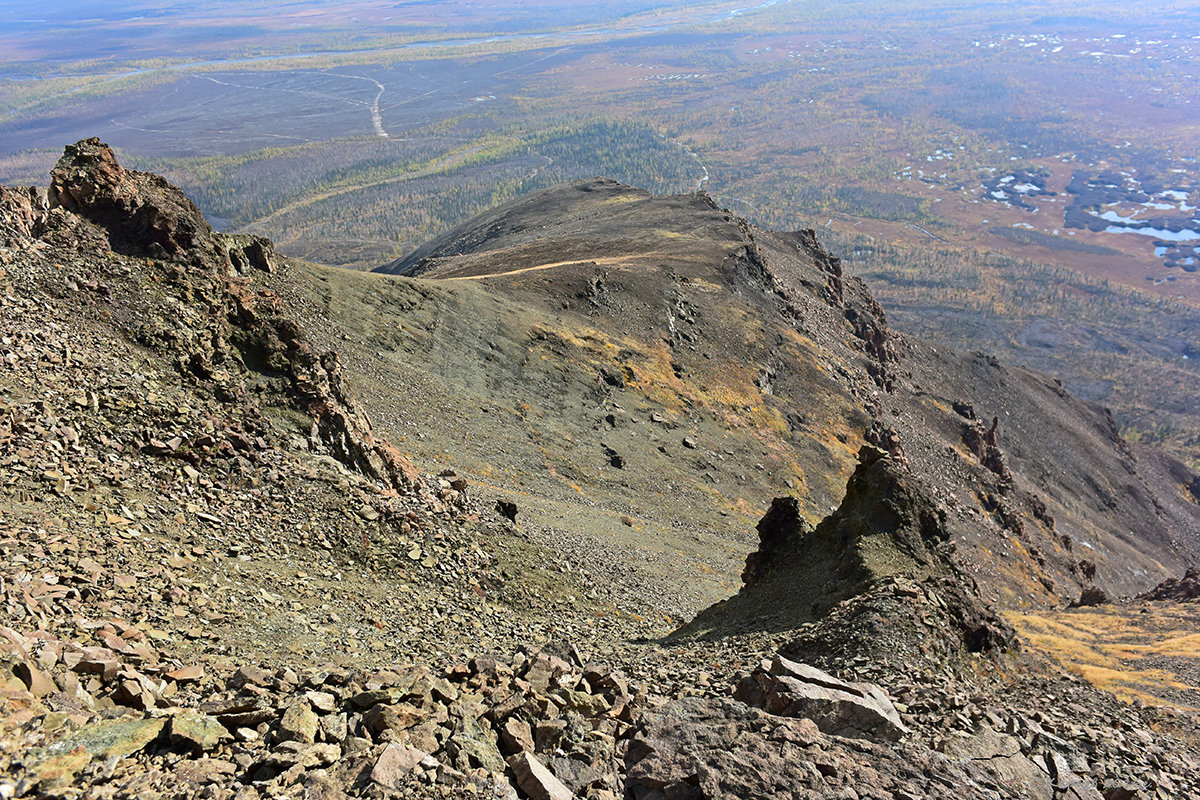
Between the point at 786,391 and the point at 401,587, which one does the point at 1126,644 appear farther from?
the point at 786,391

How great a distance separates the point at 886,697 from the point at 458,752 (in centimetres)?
949

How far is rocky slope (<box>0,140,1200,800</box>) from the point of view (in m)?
11.2

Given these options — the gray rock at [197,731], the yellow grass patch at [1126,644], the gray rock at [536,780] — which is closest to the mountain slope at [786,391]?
the yellow grass patch at [1126,644]

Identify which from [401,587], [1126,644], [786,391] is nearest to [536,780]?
[401,587]

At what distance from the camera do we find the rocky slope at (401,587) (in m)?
11.2

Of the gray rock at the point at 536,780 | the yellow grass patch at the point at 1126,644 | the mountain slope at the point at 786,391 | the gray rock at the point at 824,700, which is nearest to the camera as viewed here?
the gray rock at the point at 536,780

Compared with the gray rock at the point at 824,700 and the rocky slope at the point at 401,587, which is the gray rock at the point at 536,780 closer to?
the rocky slope at the point at 401,587

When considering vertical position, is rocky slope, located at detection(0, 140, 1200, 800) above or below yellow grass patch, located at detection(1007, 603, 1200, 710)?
above

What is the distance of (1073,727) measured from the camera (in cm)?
1647

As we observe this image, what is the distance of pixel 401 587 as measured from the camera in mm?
20906

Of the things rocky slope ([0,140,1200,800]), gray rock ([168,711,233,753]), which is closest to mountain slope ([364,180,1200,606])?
rocky slope ([0,140,1200,800])

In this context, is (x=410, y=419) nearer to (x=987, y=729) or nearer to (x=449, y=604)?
(x=449, y=604)

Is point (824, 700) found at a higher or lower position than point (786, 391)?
higher

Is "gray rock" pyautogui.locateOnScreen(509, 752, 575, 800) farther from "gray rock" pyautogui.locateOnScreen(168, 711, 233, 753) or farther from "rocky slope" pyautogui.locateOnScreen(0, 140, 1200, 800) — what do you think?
"gray rock" pyautogui.locateOnScreen(168, 711, 233, 753)
